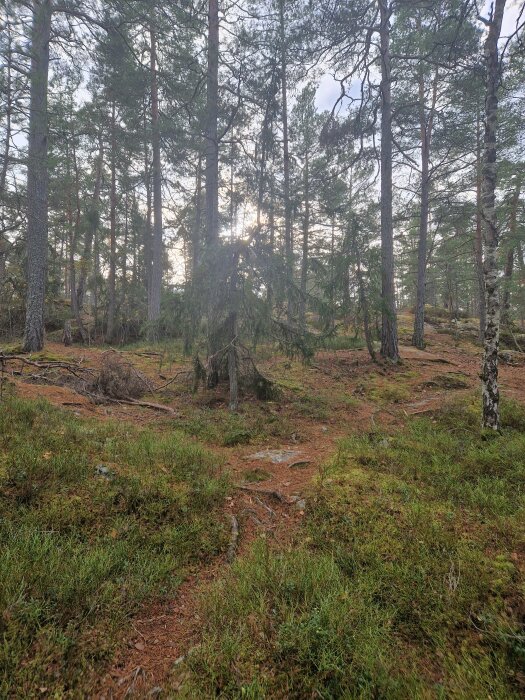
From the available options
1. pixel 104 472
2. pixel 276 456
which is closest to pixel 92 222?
pixel 104 472

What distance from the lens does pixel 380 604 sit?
2402 mm

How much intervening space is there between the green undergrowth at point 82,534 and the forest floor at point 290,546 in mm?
119

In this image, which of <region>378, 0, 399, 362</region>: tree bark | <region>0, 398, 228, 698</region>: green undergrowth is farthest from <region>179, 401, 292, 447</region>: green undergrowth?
<region>378, 0, 399, 362</region>: tree bark

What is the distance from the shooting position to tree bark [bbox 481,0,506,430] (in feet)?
17.4

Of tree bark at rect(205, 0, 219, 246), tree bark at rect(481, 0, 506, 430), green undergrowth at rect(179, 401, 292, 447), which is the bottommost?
green undergrowth at rect(179, 401, 292, 447)

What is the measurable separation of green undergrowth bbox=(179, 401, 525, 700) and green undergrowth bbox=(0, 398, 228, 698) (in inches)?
24.6

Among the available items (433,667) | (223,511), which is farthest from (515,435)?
(223,511)

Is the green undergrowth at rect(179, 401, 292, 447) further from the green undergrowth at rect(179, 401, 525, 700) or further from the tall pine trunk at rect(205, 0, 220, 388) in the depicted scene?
the green undergrowth at rect(179, 401, 525, 700)

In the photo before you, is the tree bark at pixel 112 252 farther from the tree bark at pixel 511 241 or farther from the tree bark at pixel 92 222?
the tree bark at pixel 511 241

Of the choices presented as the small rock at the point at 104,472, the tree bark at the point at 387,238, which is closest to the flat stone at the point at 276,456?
the small rock at the point at 104,472

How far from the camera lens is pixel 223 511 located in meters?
3.73

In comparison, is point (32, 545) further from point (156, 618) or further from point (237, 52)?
point (237, 52)

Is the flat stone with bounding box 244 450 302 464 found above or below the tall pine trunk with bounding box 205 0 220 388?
below

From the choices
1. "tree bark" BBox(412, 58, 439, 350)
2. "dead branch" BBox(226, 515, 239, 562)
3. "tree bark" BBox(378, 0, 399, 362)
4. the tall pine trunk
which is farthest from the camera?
"tree bark" BBox(412, 58, 439, 350)
